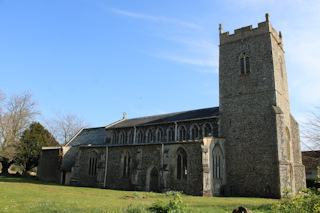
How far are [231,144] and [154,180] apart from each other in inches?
339

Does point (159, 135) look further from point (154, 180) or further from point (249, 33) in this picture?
point (249, 33)

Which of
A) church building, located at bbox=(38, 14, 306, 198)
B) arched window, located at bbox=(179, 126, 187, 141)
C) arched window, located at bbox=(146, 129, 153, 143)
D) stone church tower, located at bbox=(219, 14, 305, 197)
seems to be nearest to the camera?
stone church tower, located at bbox=(219, 14, 305, 197)

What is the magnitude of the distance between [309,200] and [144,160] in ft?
65.5

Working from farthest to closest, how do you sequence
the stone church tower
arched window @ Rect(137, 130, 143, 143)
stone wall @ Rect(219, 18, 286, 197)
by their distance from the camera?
arched window @ Rect(137, 130, 143, 143)
stone wall @ Rect(219, 18, 286, 197)
the stone church tower

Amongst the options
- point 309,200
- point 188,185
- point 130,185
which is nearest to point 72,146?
point 130,185

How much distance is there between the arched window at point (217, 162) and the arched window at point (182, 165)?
2699 mm

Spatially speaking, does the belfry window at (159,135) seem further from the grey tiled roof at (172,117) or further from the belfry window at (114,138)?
the belfry window at (114,138)

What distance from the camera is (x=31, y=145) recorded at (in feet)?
140

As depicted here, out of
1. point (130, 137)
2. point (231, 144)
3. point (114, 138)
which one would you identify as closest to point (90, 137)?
point (114, 138)

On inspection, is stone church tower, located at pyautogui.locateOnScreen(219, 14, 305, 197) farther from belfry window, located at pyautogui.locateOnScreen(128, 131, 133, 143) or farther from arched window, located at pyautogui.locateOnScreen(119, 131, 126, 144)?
arched window, located at pyautogui.locateOnScreen(119, 131, 126, 144)

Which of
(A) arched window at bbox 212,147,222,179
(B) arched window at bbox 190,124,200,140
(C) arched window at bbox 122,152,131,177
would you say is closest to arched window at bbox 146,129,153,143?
(C) arched window at bbox 122,152,131,177

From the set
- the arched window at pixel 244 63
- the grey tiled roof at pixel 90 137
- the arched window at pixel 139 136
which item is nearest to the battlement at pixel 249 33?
the arched window at pixel 244 63

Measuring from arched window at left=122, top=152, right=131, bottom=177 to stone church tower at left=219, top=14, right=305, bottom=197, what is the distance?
10.8 metres

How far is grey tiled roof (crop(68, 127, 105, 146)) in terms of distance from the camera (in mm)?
37500
